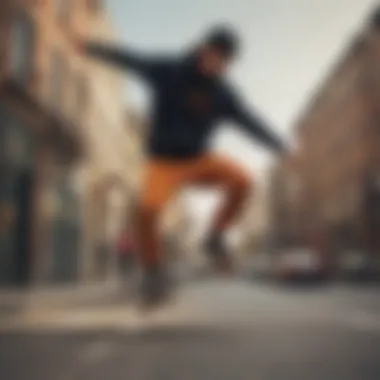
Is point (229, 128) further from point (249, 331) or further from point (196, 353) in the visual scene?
point (249, 331)

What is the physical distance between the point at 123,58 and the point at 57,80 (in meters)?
0.23

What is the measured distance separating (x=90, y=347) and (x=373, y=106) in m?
0.99

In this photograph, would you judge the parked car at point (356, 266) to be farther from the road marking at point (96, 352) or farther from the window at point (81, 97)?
the window at point (81, 97)

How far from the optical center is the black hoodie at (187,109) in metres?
2.09

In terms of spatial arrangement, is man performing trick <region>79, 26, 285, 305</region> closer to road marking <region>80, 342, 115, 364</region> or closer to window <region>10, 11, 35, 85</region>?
road marking <region>80, 342, 115, 364</region>

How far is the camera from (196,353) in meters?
2.37

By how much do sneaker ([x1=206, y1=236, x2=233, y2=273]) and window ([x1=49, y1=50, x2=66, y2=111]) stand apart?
0.56 metres

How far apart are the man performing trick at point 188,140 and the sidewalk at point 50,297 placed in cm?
21

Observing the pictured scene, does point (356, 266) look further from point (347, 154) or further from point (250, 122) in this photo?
point (250, 122)

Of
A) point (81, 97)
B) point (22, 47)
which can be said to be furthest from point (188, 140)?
point (22, 47)

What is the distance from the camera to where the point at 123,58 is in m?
2.18

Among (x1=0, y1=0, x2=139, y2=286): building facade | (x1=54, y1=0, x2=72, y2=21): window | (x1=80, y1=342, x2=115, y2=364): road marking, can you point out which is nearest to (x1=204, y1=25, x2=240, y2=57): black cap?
(x1=0, y1=0, x2=139, y2=286): building facade

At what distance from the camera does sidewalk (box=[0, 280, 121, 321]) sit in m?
2.25

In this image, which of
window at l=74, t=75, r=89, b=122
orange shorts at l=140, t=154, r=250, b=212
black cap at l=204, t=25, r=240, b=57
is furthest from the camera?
window at l=74, t=75, r=89, b=122
